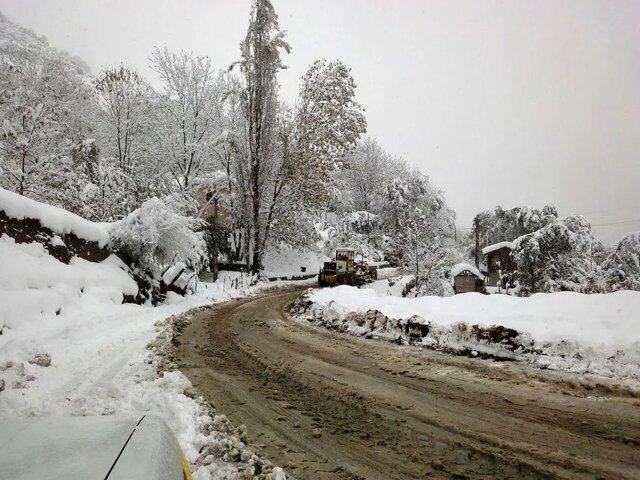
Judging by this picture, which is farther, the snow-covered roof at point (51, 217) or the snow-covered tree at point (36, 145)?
the snow-covered tree at point (36, 145)

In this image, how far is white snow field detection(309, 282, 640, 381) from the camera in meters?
5.71

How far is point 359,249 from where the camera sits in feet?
130

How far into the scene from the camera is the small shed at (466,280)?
75.3ft

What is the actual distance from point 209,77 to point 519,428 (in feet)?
96.6

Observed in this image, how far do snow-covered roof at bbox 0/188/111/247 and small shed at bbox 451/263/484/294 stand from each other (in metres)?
19.5

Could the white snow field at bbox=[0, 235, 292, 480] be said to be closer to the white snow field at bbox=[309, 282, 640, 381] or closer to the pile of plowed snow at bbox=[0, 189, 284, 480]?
the pile of plowed snow at bbox=[0, 189, 284, 480]

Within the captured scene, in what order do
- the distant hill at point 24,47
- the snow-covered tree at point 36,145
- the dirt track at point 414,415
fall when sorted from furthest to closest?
the distant hill at point 24,47 → the snow-covered tree at point 36,145 → the dirt track at point 414,415

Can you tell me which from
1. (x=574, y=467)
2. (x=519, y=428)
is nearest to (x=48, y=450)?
(x=574, y=467)

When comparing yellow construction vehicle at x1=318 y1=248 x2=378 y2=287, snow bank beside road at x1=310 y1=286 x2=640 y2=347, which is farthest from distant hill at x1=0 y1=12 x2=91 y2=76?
snow bank beside road at x1=310 y1=286 x2=640 y2=347

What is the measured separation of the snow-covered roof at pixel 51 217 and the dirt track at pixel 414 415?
225 inches

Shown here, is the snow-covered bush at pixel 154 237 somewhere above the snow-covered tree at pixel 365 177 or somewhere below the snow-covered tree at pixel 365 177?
below

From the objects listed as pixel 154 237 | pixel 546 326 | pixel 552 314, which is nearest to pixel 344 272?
pixel 154 237

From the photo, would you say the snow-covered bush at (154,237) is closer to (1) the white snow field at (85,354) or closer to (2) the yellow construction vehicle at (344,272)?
(1) the white snow field at (85,354)

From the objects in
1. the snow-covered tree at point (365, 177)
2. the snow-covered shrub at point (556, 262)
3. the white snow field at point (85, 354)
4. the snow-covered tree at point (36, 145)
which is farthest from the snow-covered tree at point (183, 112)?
the snow-covered tree at point (365, 177)
